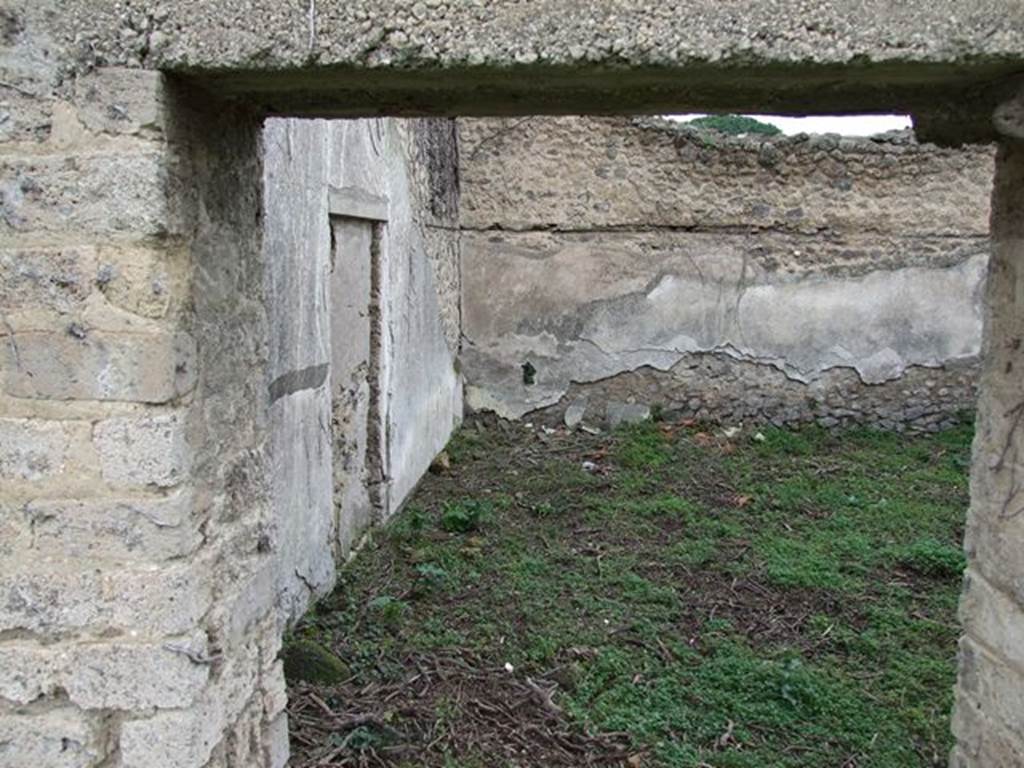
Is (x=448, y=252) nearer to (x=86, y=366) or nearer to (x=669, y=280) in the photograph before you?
(x=669, y=280)

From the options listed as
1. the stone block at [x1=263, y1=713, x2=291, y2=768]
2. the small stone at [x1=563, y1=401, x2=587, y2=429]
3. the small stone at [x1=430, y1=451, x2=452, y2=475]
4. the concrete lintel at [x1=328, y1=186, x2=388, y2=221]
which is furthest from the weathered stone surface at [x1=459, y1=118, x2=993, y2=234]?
the stone block at [x1=263, y1=713, x2=291, y2=768]

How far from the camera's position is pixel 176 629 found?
1.90 m

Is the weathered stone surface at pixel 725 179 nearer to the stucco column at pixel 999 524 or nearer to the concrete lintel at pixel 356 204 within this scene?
the concrete lintel at pixel 356 204

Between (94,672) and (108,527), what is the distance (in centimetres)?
30

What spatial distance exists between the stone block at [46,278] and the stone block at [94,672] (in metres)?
0.69

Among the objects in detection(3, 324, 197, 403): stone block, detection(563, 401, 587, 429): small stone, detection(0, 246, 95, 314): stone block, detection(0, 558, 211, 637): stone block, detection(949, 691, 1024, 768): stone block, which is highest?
detection(0, 246, 95, 314): stone block

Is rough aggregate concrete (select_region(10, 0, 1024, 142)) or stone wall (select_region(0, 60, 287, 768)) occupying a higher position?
rough aggregate concrete (select_region(10, 0, 1024, 142))

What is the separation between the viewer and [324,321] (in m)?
4.02

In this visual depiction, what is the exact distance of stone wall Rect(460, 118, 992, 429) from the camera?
296 inches

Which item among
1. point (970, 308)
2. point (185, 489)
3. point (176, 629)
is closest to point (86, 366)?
point (185, 489)

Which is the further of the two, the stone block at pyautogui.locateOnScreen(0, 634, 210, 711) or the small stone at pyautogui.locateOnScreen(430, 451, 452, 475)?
the small stone at pyautogui.locateOnScreen(430, 451, 452, 475)

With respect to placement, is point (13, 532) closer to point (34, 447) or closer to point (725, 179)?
point (34, 447)

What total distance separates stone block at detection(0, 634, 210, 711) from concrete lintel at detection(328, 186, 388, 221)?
260 cm

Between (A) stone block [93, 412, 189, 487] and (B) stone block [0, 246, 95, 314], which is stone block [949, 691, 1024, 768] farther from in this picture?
(B) stone block [0, 246, 95, 314]
